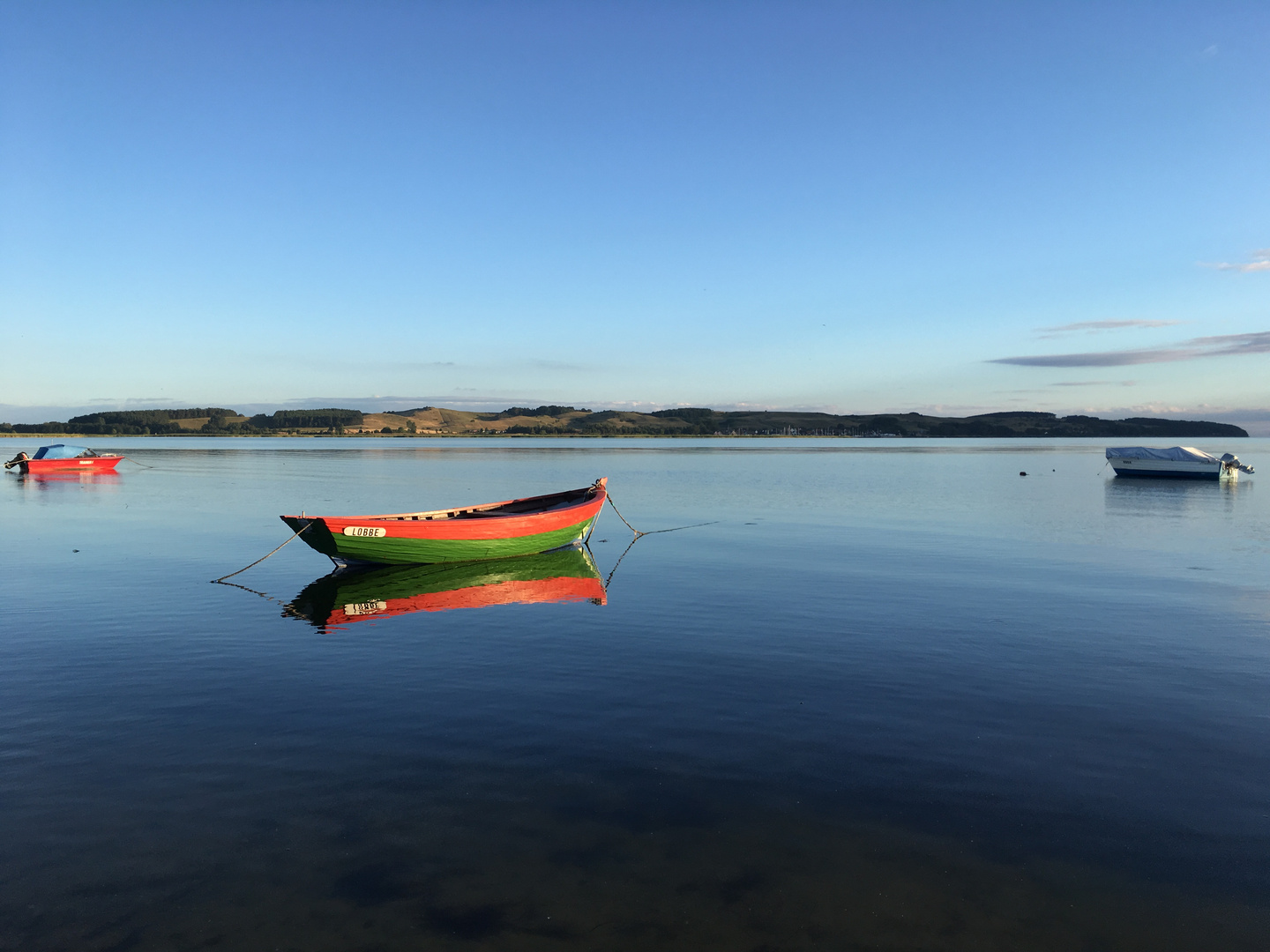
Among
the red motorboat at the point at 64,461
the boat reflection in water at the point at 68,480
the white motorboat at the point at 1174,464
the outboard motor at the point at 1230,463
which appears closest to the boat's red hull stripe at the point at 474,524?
the boat reflection in water at the point at 68,480

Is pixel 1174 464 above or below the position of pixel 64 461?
below

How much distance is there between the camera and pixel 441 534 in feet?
81.2

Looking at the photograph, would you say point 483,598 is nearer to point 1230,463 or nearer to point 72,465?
point 72,465

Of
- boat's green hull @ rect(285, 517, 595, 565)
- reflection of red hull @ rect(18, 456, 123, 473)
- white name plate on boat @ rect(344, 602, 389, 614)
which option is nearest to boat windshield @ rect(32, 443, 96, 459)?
reflection of red hull @ rect(18, 456, 123, 473)

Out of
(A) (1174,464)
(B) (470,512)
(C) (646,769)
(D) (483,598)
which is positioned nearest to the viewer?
(C) (646,769)

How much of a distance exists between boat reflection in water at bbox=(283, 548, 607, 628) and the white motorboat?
206 ft

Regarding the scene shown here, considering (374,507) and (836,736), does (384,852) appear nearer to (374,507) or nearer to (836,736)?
(836,736)

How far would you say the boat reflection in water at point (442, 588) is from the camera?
19734mm

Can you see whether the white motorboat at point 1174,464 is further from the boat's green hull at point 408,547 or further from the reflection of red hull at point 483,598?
the reflection of red hull at point 483,598

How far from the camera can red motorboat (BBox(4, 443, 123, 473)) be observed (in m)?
73.4

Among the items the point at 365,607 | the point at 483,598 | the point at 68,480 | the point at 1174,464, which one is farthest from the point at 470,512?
the point at 1174,464

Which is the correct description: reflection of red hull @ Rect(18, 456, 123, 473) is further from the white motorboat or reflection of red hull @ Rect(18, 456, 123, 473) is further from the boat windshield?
the white motorboat

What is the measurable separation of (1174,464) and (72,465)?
102541 mm

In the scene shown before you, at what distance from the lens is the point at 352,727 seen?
11.1m
